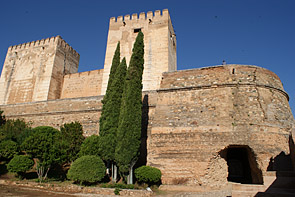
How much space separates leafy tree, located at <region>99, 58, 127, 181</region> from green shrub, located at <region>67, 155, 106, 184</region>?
542mm

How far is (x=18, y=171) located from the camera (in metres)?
9.41

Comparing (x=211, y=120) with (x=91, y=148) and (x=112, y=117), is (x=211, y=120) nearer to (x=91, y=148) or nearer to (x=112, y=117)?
(x=112, y=117)

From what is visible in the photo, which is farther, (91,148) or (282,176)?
(91,148)

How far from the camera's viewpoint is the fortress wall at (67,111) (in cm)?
1149

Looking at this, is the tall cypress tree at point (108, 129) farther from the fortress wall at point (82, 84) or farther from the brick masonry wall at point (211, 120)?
the fortress wall at point (82, 84)

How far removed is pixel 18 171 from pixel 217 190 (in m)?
7.93

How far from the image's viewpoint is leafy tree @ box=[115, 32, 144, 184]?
27.8 ft

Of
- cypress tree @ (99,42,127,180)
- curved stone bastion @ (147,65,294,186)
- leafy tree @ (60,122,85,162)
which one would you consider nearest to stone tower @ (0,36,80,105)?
leafy tree @ (60,122,85,162)

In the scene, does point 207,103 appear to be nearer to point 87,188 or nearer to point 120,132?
point 120,132

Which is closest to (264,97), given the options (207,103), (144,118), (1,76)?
(207,103)

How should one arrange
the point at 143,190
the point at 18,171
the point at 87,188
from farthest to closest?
the point at 18,171, the point at 87,188, the point at 143,190

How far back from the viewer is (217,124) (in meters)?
9.06

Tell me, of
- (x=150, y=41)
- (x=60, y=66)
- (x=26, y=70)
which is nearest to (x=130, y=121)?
(x=150, y=41)

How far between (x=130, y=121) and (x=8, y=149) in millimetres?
6054
